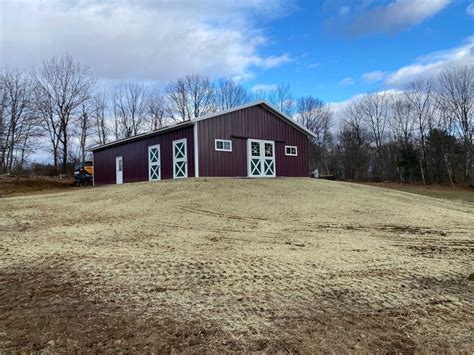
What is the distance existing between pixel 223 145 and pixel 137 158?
5992 millimetres

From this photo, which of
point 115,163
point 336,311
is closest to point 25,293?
point 336,311

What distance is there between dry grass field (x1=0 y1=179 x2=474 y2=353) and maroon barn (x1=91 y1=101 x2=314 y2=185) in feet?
30.9

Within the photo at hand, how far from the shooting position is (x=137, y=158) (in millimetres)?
22328

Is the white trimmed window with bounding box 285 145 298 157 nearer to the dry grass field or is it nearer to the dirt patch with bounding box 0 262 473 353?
the dry grass field

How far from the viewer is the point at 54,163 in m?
38.7

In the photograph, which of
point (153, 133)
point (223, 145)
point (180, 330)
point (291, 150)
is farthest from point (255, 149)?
point (180, 330)

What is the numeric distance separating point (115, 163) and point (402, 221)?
19.1 meters

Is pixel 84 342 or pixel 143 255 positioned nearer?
pixel 84 342

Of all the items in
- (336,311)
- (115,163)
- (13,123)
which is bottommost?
(336,311)

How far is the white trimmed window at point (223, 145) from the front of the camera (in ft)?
63.3

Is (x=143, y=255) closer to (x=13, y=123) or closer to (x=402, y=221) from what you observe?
(x=402, y=221)

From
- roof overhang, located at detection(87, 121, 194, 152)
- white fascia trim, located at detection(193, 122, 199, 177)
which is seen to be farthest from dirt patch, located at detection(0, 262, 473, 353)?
roof overhang, located at detection(87, 121, 194, 152)

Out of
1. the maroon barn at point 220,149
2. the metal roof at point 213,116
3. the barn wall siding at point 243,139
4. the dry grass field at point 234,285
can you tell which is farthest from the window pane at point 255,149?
the dry grass field at point 234,285

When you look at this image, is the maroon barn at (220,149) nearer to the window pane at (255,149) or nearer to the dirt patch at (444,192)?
the window pane at (255,149)
